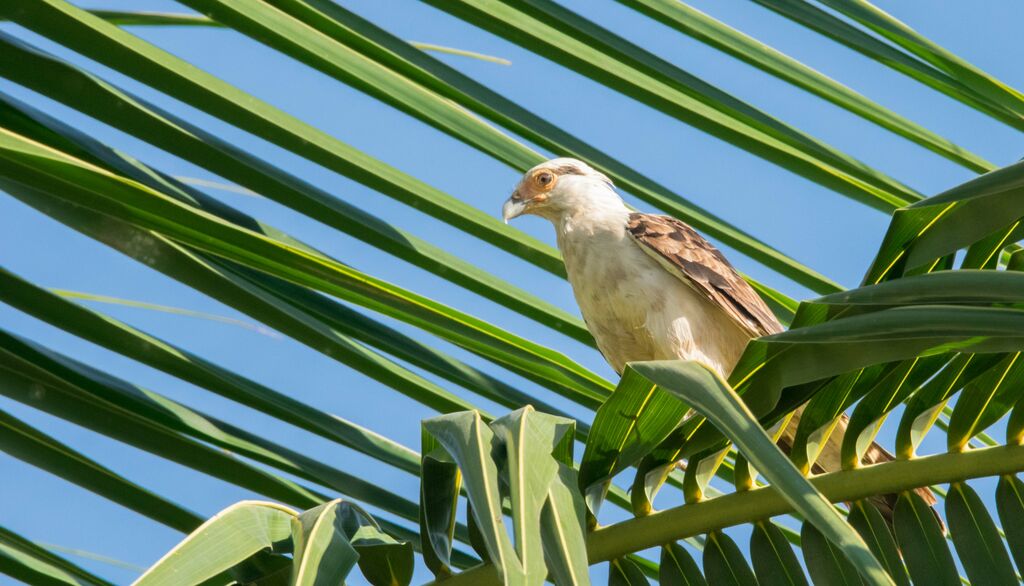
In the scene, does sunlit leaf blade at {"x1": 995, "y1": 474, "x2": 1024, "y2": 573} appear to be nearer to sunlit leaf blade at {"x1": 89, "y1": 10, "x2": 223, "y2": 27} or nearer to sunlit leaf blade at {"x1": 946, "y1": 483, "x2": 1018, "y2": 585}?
sunlit leaf blade at {"x1": 946, "y1": 483, "x2": 1018, "y2": 585}

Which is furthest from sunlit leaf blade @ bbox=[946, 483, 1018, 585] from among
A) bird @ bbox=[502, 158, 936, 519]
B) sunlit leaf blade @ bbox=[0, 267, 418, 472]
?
bird @ bbox=[502, 158, 936, 519]

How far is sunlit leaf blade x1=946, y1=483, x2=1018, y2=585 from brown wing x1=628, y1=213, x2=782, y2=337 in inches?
77.2

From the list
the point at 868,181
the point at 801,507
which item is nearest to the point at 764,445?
the point at 801,507

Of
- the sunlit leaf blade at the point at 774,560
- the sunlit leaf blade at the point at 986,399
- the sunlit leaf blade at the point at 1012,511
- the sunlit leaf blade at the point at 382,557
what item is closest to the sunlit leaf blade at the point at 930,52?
the sunlit leaf blade at the point at 986,399

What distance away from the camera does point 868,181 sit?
2.13m

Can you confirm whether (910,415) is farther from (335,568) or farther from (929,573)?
(335,568)

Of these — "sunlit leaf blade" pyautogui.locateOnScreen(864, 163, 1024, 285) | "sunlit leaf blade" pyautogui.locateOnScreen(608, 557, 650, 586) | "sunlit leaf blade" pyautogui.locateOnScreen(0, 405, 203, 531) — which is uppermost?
"sunlit leaf blade" pyautogui.locateOnScreen(0, 405, 203, 531)

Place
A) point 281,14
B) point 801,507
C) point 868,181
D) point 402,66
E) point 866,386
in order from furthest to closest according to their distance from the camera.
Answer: point 868,181 < point 402,66 < point 281,14 < point 866,386 < point 801,507

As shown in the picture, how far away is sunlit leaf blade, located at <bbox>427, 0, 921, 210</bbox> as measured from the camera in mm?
1842

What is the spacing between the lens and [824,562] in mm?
1415

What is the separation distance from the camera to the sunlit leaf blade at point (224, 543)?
3.38 feet

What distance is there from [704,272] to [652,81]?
1593 millimetres

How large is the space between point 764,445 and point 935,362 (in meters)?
0.54

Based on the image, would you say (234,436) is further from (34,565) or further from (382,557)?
(382,557)
